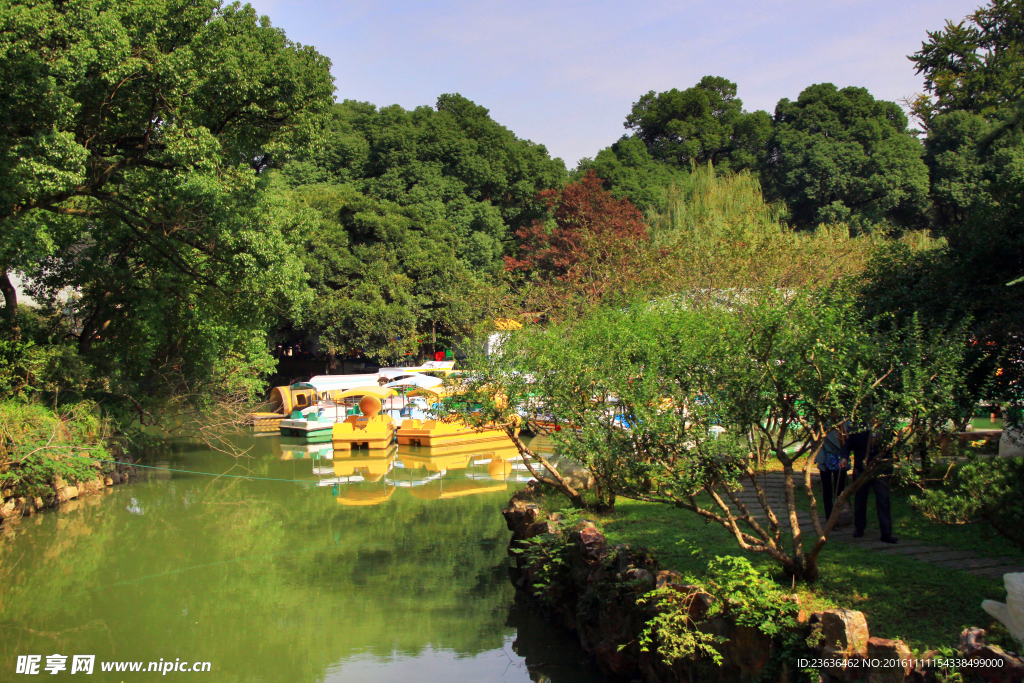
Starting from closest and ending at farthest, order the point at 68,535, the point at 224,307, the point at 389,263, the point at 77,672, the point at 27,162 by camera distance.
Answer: the point at 77,672 → the point at 27,162 → the point at 68,535 → the point at 224,307 → the point at 389,263

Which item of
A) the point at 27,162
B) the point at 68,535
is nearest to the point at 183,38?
the point at 27,162

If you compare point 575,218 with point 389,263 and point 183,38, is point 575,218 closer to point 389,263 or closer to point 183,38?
point 389,263

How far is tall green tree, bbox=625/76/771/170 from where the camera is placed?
44781 mm

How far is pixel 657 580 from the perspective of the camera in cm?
676

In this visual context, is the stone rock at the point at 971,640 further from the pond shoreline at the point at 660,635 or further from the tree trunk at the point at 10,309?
the tree trunk at the point at 10,309

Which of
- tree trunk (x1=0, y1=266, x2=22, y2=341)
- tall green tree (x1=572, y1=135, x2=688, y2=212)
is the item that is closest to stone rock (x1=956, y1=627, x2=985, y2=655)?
tree trunk (x1=0, y1=266, x2=22, y2=341)

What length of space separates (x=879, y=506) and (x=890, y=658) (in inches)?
105

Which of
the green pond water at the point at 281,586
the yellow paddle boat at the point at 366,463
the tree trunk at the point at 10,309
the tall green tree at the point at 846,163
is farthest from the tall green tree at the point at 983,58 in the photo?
the tall green tree at the point at 846,163

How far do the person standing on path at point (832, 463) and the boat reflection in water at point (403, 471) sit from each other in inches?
368

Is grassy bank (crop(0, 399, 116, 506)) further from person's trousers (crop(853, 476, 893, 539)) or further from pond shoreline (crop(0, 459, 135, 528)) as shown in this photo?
person's trousers (crop(853, 476, 893, 539))

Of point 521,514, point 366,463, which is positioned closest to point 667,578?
point 521,514

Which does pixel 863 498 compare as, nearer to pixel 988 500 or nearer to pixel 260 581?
pixel 988 500

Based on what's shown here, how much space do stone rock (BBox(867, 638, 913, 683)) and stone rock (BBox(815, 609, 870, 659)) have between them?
72mm

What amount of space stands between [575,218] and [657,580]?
24.6 metres
